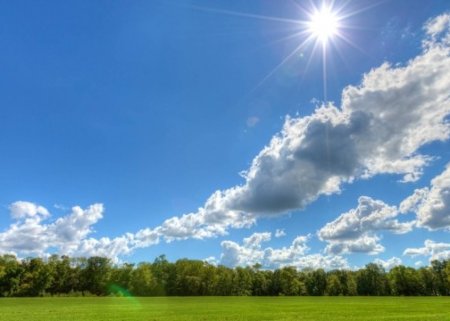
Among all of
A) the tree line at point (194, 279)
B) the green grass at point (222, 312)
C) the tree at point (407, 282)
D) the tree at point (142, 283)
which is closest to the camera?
the green grass at point (222, 312)

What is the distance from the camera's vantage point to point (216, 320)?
3062cm

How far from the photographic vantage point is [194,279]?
156625mm

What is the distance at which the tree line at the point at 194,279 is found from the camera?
130 meters

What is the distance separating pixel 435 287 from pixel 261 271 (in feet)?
252

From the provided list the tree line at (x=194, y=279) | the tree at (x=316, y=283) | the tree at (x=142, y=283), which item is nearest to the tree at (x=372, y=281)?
the tree line at (x=194, y=279)

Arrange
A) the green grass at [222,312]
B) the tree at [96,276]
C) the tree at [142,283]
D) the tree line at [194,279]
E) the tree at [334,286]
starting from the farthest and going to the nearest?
the tree at [334,286] < the tree at [142,283] < the tree at [96,276] < the tree line at [194,279] < the green grass at [222,312]

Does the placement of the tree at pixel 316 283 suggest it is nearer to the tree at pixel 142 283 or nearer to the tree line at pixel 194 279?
Answer: the tree line at pixel 194 279

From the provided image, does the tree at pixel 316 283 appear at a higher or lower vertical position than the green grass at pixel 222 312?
higher

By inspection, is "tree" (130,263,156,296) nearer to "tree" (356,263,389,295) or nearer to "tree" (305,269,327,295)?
"tree" (305,269,327,295)

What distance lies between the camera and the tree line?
5131 inches

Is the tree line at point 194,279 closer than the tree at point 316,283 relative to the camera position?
Yes

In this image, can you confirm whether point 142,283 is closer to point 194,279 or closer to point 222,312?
point 194,279

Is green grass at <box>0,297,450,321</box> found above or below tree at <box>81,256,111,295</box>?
below

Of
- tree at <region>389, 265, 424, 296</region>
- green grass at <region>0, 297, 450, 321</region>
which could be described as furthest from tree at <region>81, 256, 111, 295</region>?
tree at <region>389, 265, 424, 296</region>
